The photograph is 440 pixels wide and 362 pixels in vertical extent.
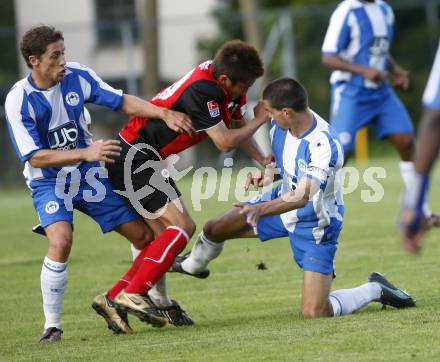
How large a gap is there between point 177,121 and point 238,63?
53cm

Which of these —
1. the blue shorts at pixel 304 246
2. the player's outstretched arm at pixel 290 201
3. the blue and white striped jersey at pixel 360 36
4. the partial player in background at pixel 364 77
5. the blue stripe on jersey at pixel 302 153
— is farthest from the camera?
the blue and white striped jersey at pixel 360 36

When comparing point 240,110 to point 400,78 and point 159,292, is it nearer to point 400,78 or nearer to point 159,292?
point 159,292

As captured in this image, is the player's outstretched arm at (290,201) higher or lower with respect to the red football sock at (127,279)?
higher

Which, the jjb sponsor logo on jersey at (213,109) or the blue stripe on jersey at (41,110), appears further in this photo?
the jjb sponsor logo on jersey at (213,109)

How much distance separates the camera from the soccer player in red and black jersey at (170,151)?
21.4 ft

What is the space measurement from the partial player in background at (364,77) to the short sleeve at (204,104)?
3710mm

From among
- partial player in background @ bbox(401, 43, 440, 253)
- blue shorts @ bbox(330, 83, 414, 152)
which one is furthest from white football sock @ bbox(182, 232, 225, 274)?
blue shorts @ bbox(330, 83, 414, 152)

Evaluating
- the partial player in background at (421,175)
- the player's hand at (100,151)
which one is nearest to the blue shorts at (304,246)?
the player's hand at (100,151)

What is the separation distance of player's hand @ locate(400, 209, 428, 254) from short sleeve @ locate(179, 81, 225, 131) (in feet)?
9.17

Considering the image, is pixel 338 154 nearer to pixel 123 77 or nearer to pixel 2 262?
pixel 2 262

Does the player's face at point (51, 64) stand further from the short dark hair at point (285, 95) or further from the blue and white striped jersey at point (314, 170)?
the blue and white striped jersey at point (314, 170)

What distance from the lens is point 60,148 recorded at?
21.8ft

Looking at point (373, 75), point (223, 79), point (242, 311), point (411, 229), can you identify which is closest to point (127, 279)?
point (242, 311)

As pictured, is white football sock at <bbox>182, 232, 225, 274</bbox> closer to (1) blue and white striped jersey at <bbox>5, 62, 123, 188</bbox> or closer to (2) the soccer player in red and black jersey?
(2) the soccer player in red and black jersey
